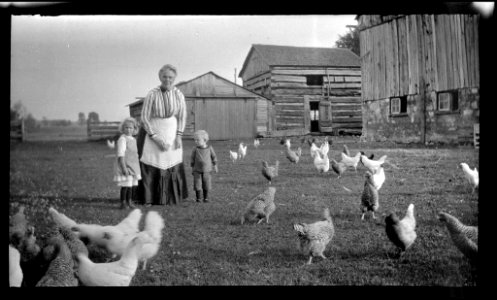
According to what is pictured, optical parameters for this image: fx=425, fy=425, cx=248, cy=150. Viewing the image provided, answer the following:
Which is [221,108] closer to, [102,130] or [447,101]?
[102,130]

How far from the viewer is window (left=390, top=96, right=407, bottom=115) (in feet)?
11.9

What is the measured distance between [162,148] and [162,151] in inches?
0.9

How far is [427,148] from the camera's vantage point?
3.41m

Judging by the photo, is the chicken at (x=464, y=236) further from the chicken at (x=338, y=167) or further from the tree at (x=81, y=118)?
the tree at (x=81, y=118)

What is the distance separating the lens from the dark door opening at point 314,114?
3.36 meters

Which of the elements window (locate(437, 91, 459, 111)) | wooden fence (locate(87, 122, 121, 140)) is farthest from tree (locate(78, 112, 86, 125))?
window (locate(437, 91, 459, 111))

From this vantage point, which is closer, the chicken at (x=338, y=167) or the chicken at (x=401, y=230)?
the chicken at (x=401, y=230)

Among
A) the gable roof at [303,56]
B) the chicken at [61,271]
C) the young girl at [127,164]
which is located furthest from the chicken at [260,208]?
the chicken at [61,271]

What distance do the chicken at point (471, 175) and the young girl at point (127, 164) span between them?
240cm

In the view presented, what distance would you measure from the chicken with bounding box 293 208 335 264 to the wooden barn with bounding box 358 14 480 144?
0.84 metres

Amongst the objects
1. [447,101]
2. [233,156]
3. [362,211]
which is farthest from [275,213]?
[447,101]

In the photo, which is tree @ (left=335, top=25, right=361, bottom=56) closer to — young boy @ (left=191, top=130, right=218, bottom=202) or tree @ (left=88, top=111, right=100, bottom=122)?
young boy @ (left=191, top=130, right=218, bottom=202)
